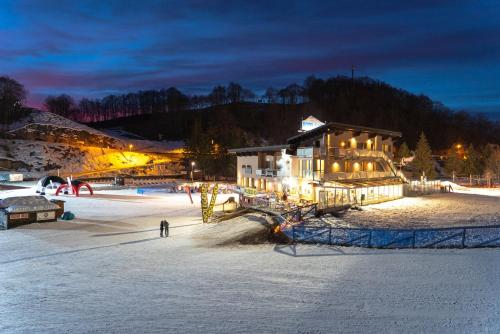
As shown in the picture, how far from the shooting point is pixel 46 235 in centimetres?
2331

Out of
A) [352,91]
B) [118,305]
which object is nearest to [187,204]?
[118,305]

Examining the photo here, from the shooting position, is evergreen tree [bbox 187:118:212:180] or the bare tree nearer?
evergreen tree [bbox 187:118:212:180]

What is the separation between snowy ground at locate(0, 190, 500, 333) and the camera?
997cm

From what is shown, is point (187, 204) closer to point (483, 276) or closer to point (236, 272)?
point (236, 272)

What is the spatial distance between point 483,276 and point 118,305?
12477 millimetres

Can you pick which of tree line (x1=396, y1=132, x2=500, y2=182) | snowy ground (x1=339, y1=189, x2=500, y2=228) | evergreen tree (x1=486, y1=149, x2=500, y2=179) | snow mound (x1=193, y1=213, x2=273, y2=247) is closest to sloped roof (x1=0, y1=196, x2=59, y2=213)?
snow mound (x1=193, y1=213, x2=273, y2=247)

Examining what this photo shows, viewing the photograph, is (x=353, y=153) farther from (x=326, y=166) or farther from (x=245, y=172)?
(x=245, y=172)

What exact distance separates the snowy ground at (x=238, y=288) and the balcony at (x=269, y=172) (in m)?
21.6

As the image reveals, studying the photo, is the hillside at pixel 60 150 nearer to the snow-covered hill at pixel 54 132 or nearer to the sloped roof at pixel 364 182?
the snow-covered hill at pixel 54 132

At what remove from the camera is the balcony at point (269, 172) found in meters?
42.2

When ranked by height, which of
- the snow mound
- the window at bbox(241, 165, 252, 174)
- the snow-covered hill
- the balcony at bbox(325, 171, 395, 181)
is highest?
the snow-covered hill

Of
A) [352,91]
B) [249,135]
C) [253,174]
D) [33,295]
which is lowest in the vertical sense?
[33,295]

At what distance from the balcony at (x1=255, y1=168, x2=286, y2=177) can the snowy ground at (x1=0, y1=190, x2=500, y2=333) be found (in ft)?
71.0

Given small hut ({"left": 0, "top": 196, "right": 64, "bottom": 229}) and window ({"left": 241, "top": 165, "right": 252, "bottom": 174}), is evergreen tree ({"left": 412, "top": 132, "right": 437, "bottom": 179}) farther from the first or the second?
small hut ({"left": 0, "top": 196, "right": 64, "bottom": 229})
